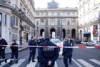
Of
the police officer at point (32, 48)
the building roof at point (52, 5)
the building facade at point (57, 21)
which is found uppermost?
the building roof at point (52, 5)

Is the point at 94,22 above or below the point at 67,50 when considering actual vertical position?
above

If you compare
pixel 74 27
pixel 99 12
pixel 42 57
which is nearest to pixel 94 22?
pixel 99 12

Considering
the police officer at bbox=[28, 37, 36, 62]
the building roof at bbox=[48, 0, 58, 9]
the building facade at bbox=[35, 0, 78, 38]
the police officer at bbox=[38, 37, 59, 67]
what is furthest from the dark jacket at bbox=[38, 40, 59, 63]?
the building roof at bbox=[48, 0, 58, 9]

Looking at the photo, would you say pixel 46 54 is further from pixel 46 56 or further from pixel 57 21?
pixel 57 21

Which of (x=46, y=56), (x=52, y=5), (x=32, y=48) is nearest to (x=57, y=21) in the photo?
(x=52, y=5)

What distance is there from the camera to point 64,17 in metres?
93.8

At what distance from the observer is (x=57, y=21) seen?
94.5 metres

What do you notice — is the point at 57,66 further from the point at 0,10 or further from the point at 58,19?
the point at 58,19

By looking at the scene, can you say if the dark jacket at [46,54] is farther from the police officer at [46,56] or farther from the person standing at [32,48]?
the person standing at [32,48]

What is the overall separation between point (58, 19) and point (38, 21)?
811 centimetres

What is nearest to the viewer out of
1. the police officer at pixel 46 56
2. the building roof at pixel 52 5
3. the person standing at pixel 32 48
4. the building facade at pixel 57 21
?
the police officer at pixel 46 56

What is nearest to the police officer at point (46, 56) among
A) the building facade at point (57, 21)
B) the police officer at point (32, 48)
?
the police officer at point (32, 48)

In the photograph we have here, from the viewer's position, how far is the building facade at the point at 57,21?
93062 millimetres

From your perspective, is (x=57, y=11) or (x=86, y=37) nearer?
(x=86, y=37)
